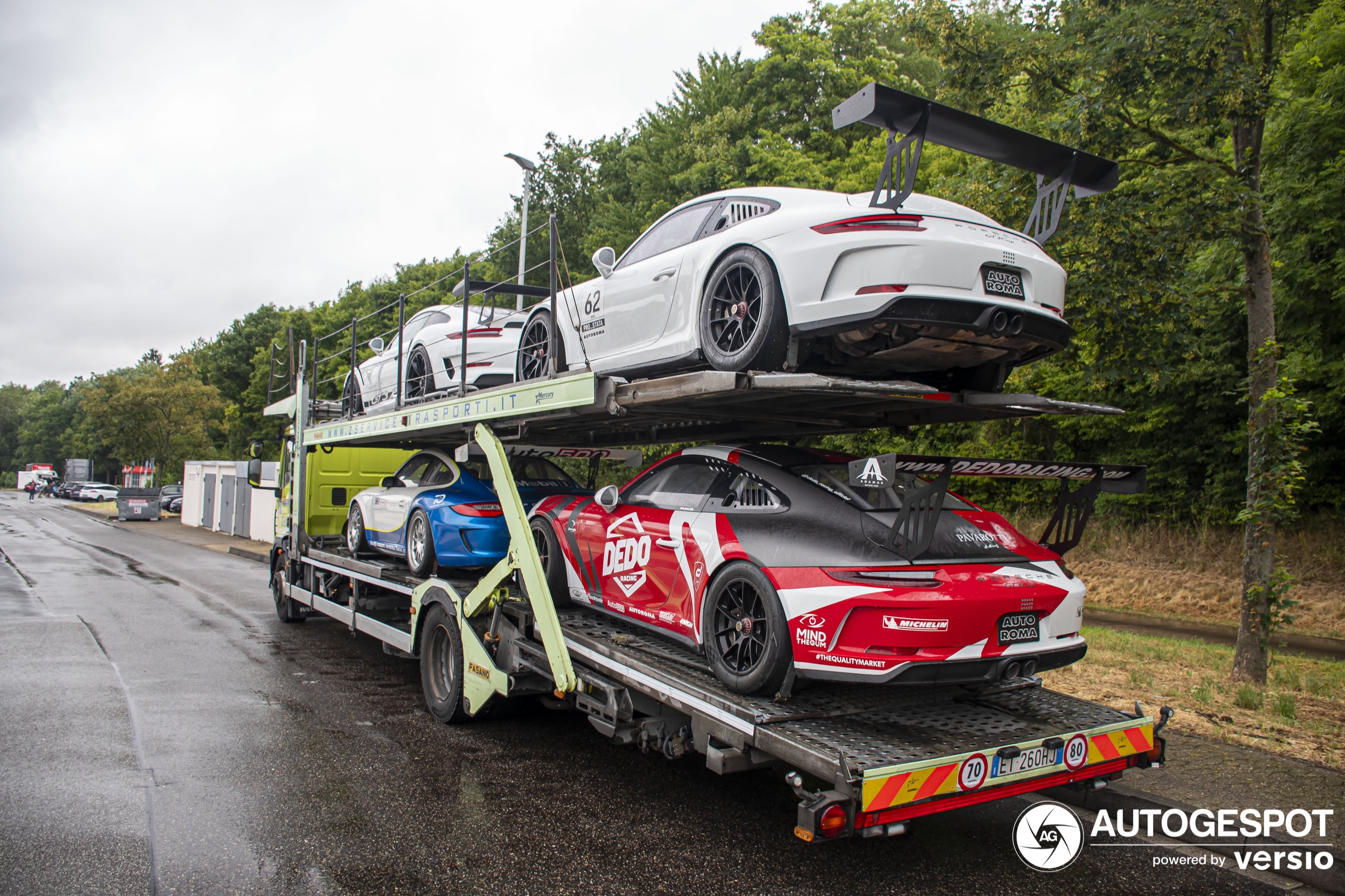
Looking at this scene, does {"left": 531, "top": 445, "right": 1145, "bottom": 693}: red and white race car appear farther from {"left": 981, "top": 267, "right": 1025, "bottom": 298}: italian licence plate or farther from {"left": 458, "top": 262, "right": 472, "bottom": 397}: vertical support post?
{"left": 458, "top": 262, "right": 472, "bottom": 397}: vertical support post

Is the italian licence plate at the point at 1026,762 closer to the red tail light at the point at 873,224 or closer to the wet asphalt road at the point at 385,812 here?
the wet asphalt road at the point at 385,812

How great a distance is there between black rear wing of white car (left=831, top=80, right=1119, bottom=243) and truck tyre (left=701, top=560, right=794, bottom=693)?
1.88 m

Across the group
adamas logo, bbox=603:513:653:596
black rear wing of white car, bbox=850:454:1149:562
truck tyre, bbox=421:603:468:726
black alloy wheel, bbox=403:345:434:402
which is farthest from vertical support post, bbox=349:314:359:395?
black rear wing of white car, bbox=850:454:1149:562

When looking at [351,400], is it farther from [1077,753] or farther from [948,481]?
[1077,753]

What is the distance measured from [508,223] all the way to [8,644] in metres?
26.3

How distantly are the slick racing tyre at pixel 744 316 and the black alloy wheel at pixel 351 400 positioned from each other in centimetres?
535

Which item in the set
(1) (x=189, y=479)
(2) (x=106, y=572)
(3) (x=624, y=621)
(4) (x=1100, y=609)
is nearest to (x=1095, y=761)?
(3) (x=624, y=621)

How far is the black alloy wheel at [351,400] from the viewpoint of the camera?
8.80 m

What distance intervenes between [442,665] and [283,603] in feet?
16.9

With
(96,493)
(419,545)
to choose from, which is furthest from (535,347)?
(96,493)

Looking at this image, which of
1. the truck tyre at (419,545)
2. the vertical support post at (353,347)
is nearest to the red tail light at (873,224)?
the truck tyre at (419,545)

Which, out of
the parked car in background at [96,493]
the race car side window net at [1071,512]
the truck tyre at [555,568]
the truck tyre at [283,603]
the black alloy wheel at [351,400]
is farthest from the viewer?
the parked car in background at [96,493]

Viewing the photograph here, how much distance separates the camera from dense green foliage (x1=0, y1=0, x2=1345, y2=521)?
6.95 meters

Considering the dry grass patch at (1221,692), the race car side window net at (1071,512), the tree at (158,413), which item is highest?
the tree at (158,413)
